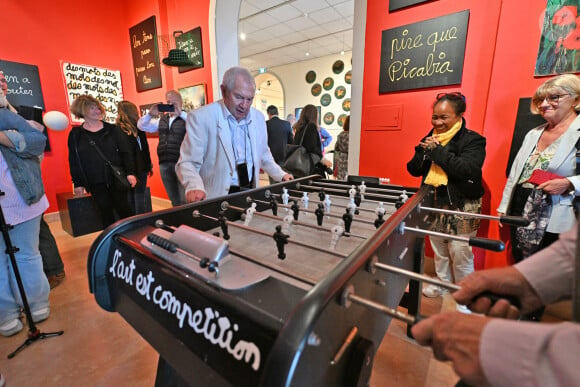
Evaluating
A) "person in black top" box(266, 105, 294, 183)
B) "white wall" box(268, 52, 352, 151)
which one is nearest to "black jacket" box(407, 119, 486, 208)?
"person in black top" box(266, 105, 294, 183)

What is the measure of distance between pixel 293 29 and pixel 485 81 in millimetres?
4371

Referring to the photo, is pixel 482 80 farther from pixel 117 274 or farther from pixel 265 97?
pixel 265 97

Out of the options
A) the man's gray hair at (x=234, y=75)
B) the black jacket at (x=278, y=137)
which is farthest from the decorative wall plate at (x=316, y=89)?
the man's gray hair at (x=234, y=75)

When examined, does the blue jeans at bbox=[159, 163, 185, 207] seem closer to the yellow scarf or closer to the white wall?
the yellow scarf

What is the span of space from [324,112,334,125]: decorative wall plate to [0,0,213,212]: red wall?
14.7ft

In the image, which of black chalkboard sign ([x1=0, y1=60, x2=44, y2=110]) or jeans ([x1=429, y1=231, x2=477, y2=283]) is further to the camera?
black chalkboard sign ([x1=0, y1=60, x2=44, y2=110])

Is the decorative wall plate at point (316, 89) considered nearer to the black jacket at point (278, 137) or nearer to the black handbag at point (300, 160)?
the black jacket at point (278, 137)

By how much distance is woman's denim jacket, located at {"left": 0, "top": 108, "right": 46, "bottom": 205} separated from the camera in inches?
54.9

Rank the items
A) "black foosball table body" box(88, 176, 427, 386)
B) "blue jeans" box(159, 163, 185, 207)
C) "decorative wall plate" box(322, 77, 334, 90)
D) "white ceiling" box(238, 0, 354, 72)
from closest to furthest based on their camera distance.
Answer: "black foosball table body" box(88, 176, 427, 386), "blue jeans" box(159, 163, 185, 207), "white ceiling" box(238, 0, 354, 72), "decorative wall plate" box(322, 77, 334, 90)

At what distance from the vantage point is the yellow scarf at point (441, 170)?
1648 mm

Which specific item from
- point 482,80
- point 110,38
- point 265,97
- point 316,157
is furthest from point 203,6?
point 265,97

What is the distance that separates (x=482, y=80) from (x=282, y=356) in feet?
7.62

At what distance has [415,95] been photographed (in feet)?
6.97

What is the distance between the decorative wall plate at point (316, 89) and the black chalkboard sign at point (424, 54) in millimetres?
5182
